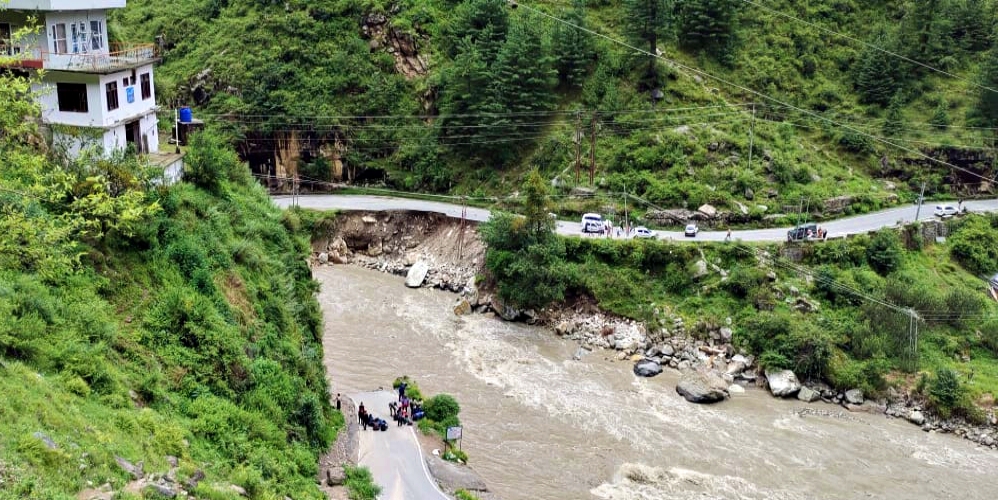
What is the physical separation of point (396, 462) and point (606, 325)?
20.2 meters

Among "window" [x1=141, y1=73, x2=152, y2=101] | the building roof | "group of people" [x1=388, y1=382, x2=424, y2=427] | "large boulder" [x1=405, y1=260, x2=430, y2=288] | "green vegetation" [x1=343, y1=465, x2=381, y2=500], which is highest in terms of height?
the building roof

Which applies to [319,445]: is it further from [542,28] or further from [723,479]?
[542,28]

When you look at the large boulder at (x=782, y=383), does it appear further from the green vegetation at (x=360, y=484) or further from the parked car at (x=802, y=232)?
the green vegetation at (x=360, y=484)

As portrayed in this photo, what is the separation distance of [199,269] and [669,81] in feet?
143

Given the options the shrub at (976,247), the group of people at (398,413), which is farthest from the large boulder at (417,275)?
the shrub at (976,247)

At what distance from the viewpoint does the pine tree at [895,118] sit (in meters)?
58.7

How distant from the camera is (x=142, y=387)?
19.0 meters

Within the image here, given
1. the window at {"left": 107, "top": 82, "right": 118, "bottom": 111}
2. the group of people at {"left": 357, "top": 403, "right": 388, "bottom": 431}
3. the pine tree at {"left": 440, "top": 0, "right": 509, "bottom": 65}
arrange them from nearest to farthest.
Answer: the window at {"left": 107, "top": 82, "right": 118, "bottom": 111}, the group of people at {"left": 357, "top": 403, "right": 388, "bottom": 431}, the pine tree at {"left": 440, "top": 0, "right": 509, "bottom": 65}

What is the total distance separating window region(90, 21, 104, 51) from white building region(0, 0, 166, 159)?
37 millimetres

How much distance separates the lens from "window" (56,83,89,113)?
93.8 feet

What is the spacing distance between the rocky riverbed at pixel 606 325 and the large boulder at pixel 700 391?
48mm

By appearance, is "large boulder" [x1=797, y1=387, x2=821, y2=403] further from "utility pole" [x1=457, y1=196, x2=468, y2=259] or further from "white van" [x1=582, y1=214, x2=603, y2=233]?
"utility pole" [x1=457, y1=196, x2=468, y2=259]

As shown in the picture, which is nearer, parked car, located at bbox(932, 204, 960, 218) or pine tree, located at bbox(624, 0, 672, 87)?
parked car, located at bbox(932, 204, 960, 218)

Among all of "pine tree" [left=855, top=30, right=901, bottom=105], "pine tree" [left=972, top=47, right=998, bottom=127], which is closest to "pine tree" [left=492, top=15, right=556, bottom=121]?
"pine tree" [left=855, top=30, right=901, bottom=105]
